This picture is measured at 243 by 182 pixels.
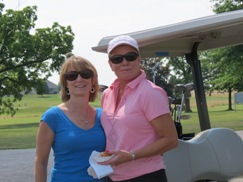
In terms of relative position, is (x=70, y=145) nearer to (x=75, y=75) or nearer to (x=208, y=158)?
(x=75, y=75)

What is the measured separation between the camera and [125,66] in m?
2.55

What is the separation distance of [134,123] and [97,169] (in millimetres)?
293

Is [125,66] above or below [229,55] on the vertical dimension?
below

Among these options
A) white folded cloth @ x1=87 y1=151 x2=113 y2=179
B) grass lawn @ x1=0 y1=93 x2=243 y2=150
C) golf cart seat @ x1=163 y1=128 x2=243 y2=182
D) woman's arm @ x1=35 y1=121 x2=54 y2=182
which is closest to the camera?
white folded cloth @ x1=87 y1=151 x2=113 y2=179

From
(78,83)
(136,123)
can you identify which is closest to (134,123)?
(136,123)

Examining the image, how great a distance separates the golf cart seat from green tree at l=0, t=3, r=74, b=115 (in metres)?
31.8

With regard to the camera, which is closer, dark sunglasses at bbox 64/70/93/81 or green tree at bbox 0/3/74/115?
dark sunglasses at bbox 64/70/93/81

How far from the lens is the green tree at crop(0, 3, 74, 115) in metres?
35.3

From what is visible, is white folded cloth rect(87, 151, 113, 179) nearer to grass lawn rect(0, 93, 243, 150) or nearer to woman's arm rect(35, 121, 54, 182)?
woman's arm rect(35, 121, 54, 182)

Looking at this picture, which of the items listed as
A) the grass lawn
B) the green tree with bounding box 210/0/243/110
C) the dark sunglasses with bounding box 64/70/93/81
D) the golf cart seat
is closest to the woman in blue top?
the dark sunglasses with bounding box 64/70/93/81

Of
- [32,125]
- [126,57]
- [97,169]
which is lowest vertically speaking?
[32,125]

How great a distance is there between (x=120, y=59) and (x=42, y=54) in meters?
34.2

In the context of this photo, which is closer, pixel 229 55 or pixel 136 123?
pixel 136 123

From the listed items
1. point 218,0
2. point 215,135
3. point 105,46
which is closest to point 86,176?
point 105,46
